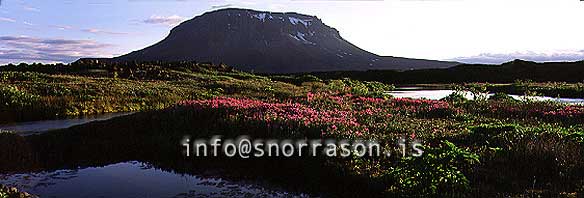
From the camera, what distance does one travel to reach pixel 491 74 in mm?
106562

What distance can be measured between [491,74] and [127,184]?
10504cm

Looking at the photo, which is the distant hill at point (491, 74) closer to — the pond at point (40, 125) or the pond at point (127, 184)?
the pond at point (40, 125)

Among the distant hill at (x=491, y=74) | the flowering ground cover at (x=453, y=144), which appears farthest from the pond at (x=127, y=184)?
the distant hill at (x=491, y=74)

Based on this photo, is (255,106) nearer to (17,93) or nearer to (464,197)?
(464,197)

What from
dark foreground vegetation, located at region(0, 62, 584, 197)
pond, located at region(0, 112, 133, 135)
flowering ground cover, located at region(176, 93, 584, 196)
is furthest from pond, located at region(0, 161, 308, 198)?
pond, located at region(0, 112, 133, 135)

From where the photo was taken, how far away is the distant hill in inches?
3903

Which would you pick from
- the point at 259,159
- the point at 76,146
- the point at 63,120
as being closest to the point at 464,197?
the point at 259,159

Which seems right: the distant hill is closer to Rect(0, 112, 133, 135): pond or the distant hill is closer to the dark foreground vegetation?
the dark foreground vegetation

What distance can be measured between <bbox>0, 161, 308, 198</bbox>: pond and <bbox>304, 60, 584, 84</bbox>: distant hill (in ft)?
301

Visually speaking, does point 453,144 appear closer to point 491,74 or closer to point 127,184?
point 127,184

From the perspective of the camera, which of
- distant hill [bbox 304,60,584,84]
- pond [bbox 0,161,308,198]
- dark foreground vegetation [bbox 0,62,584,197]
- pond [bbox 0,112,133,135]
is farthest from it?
distant hill [bbox 304,60,584,84]

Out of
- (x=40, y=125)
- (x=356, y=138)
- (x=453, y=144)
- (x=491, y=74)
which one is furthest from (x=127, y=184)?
(x=491, y=74)

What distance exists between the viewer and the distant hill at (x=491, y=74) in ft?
325

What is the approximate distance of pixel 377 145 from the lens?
43.2ft
